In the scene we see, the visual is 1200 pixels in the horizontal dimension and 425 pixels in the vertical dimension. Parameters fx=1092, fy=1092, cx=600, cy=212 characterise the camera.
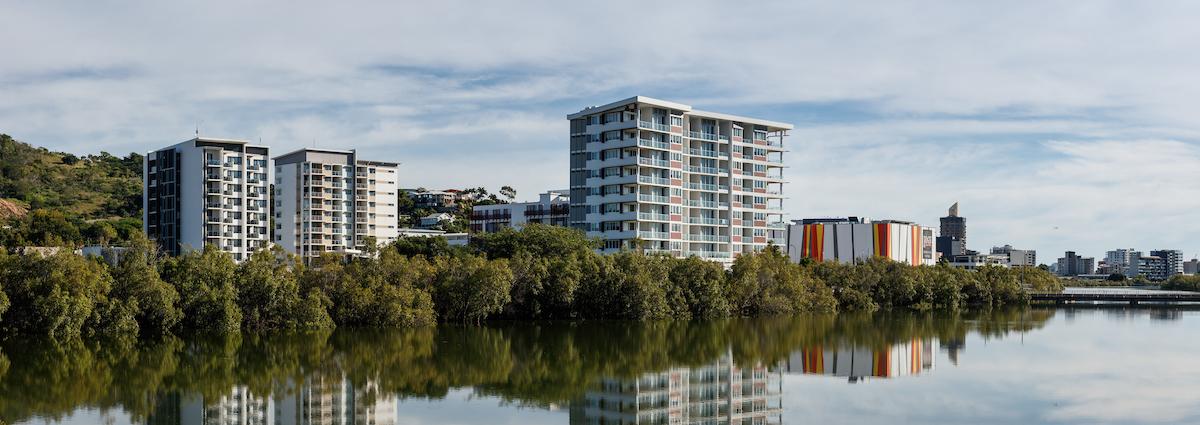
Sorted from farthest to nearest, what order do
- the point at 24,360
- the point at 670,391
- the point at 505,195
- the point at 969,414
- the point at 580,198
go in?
the point at 505,195
the point at 580,198
the point at 24,360
the point at 670,391
the point at 969,414

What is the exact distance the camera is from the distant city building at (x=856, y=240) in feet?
451

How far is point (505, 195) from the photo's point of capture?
167125mm

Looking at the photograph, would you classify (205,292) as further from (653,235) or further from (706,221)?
(706,221)

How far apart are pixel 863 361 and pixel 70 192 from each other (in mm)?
106169

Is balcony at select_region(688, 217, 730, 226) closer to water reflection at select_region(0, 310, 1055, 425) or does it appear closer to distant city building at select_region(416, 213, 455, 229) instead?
water reflection at select_region(0, 310, 1055, 425)

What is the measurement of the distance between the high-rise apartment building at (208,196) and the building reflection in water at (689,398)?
6786 cm

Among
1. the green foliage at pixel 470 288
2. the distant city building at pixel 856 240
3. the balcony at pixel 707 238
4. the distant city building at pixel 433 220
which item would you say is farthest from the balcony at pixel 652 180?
the distant city building at pixel 433 220

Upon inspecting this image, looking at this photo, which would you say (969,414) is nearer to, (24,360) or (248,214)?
(24,360)

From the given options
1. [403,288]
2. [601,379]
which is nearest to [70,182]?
[403,288]

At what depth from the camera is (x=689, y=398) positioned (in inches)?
1296

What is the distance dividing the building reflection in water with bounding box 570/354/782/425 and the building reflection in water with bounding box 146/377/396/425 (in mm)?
5376

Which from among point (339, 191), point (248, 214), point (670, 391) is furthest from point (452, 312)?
point (339, 191)

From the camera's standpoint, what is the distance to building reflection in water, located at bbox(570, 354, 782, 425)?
29.1 metres

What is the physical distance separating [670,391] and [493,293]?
2824 cm
